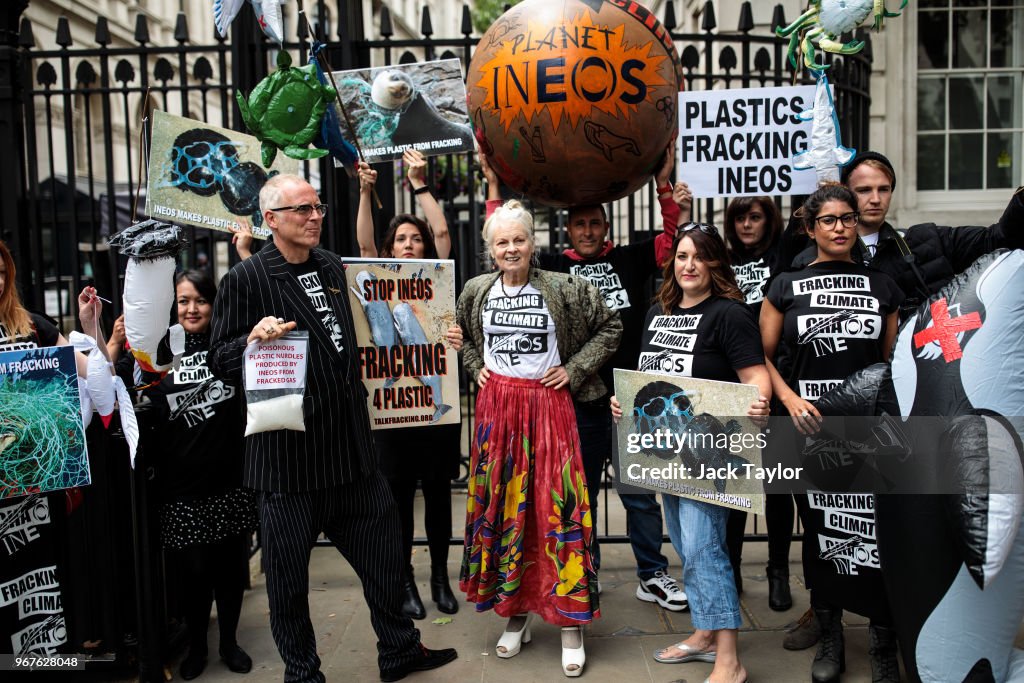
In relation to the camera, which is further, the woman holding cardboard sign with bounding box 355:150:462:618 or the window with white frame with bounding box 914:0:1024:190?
the window with white frame with bounding box 914:0:1024:190

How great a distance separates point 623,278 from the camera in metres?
3.95

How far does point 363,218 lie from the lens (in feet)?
13.0

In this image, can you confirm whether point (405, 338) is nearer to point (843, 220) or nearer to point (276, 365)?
point (276, 365)

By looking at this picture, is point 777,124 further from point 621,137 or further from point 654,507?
point 654,507

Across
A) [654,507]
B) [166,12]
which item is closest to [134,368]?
[654,507]

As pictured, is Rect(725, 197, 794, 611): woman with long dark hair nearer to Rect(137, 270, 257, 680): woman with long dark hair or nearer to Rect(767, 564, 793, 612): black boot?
Rect(767, 564, 793, 612): black boot

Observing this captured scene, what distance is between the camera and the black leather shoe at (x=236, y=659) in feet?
11.6

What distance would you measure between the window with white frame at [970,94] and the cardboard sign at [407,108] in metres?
6.49

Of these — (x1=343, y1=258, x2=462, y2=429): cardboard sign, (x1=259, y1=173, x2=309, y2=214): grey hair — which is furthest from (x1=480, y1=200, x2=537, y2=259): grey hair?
(x1=259, y1=173, x2=309, y2=214): grey hair

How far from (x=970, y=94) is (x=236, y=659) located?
349 inches

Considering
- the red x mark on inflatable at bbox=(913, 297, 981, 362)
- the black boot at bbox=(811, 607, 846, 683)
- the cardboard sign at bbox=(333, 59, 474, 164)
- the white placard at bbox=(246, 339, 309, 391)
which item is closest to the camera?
the red x mark on inflatable at bbox=(913, 297, 981, 362)

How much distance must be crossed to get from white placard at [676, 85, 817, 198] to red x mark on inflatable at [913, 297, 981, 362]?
1.54 metres

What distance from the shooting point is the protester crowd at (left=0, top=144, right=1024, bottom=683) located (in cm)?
309

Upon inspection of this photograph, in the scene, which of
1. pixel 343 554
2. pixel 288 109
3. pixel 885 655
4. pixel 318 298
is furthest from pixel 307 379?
pixel 885 655
